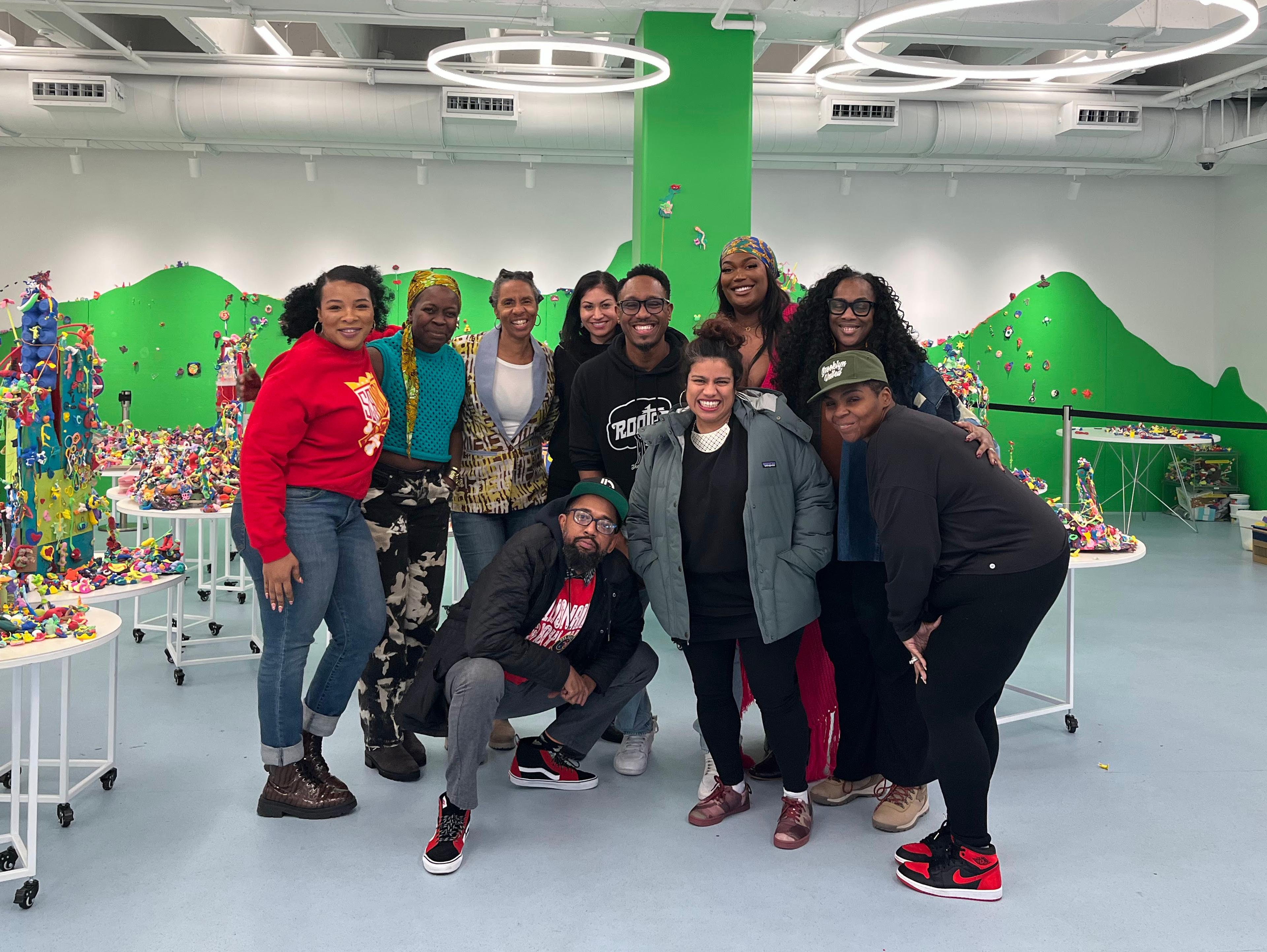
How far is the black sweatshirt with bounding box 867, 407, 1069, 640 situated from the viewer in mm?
2477

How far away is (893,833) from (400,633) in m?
1.74

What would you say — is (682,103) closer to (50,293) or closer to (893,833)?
(50,293)

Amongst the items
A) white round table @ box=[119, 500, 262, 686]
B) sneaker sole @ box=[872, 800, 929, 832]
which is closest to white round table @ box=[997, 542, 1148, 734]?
sneaker sole @ box=[872, 800, 929, 832]

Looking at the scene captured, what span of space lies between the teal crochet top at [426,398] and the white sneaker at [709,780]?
1344 mm

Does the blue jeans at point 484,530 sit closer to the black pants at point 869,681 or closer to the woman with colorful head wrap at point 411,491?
the woman with colorful head wrap at point 411,491

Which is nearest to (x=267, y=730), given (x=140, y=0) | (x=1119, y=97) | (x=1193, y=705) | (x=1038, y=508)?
(x=1038, y=508)

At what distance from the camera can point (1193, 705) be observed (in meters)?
4.25

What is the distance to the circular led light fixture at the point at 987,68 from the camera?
409cm

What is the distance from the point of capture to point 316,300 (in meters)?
3.09

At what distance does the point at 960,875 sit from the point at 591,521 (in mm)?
1429

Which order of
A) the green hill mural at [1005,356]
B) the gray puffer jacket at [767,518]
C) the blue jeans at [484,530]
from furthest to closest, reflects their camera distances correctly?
the green hill mural at [1005,356], the blue jeans at [484,530], the gray puffer jacket at [767,518]

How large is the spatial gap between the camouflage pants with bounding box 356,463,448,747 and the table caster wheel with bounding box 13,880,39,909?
1.08m

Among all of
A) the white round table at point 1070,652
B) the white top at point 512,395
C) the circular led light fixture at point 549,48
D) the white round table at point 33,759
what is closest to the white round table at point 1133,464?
the white round table at point 1070,652

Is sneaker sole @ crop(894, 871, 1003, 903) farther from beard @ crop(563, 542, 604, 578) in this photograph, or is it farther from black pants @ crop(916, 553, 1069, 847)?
beard @ crop(563, 542, 604, 578)
